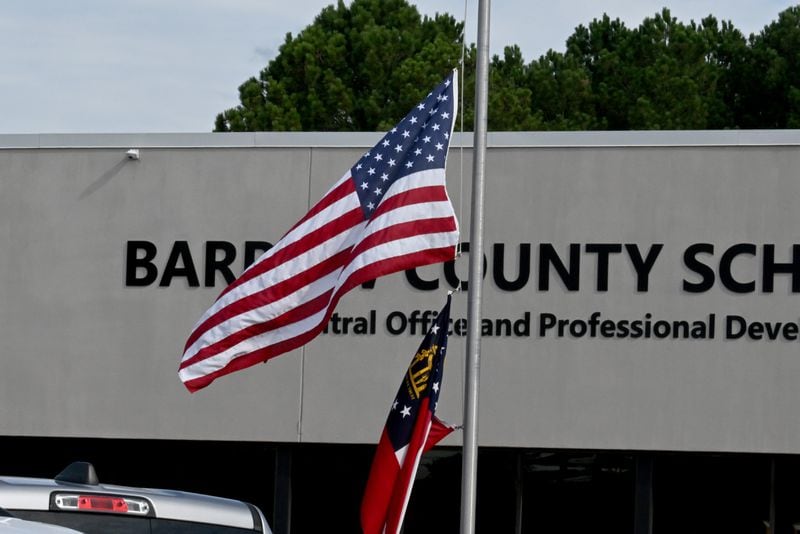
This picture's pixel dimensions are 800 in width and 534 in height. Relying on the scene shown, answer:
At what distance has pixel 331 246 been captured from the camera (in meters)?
9.59

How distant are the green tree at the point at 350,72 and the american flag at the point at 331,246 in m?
29.6

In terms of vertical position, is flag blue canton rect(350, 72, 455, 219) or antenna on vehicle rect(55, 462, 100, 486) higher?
flag blue canton rect(350, 72, 455, 219)

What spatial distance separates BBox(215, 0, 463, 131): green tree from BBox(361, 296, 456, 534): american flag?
29569 mm

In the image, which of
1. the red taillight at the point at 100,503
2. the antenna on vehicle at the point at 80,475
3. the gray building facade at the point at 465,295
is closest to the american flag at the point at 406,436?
the antenna on vehicle at the point at 80,475

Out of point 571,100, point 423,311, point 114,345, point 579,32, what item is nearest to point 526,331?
point 423,311

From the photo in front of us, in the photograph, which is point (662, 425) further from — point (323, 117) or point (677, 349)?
point (323, 117)

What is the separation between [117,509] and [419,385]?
141 inches

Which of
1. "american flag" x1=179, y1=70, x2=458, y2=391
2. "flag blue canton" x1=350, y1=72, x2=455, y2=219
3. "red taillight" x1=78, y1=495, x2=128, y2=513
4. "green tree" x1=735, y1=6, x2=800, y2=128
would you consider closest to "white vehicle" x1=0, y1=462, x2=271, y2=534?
"red taillight" x1=78, y1=495, x2=128, y2=513

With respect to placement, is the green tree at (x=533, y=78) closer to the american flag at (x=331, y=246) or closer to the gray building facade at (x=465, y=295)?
the gray building facade at (x=465, y=295)

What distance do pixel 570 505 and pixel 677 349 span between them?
85.2 inches

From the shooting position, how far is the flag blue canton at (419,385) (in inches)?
385

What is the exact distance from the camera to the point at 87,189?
16328mm

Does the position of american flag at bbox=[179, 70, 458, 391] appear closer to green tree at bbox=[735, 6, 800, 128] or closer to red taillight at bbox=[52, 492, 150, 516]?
red taillight at bbox=[52, 492, 150, 516]

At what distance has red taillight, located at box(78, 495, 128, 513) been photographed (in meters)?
6.55
